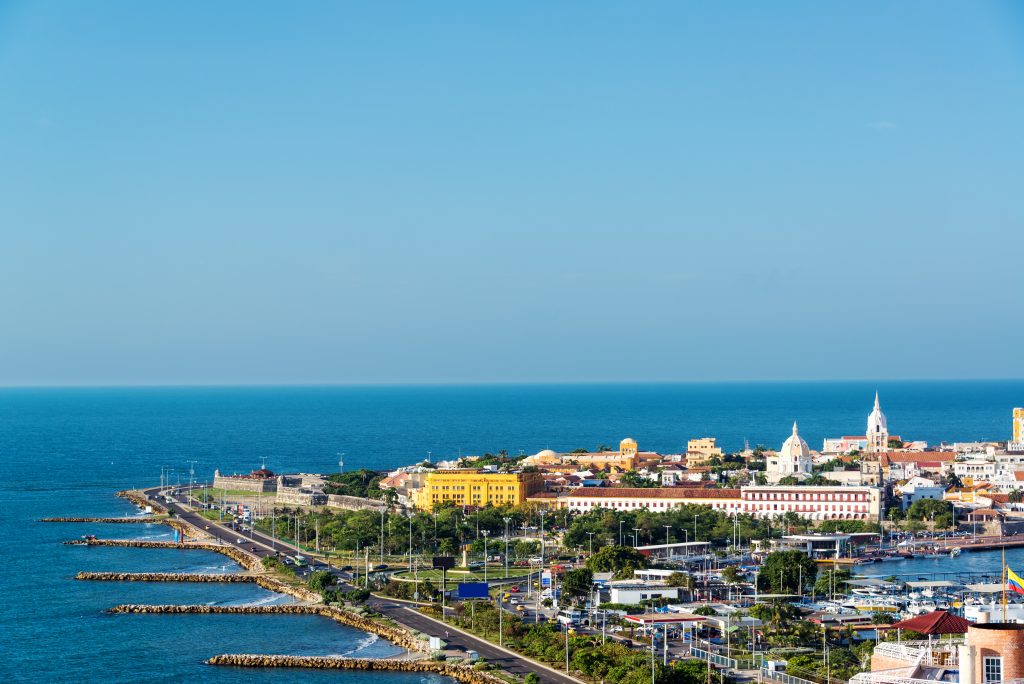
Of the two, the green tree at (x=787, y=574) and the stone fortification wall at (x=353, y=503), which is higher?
the stone fortification wall at (x=353, y=503)

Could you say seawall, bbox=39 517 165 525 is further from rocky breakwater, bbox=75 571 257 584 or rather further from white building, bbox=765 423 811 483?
white building, bbox=765 423 811 483

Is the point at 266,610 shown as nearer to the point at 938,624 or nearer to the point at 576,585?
the point at 576,585

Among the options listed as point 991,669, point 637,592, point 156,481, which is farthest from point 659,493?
point 991,669

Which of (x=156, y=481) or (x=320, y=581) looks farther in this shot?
(x=156, y=481)

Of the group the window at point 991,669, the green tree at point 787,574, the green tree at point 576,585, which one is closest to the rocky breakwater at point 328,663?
the green tree at point 576,585

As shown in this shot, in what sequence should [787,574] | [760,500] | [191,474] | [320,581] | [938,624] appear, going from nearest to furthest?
[938,624]
[787,574]
[320,581]
[760,500]
[191,474]

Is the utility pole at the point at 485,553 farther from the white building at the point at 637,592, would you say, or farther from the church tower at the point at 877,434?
the church tower at the point at 877,434

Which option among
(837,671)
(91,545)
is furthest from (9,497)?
(837,671)

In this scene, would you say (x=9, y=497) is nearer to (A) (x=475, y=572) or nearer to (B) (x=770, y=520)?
(A) (x=475, y=572)
